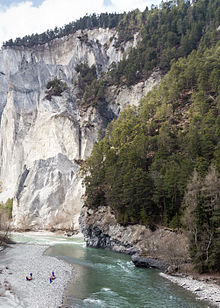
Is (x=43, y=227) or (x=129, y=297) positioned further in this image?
(x=43, y=227)

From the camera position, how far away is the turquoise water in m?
19.1

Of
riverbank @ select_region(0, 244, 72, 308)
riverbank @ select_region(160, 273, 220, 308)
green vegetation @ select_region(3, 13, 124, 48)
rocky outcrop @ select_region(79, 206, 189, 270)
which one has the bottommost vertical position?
riverbank @ select_region(160, 273, 220, 308)

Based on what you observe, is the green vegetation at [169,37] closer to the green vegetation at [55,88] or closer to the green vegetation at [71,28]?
the green vegetation at [55,88]

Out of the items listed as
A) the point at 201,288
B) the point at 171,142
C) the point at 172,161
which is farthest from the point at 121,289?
the point at 171,142

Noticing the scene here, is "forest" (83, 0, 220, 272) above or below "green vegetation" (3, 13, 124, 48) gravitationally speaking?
below

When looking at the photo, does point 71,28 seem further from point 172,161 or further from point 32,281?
point 32,281

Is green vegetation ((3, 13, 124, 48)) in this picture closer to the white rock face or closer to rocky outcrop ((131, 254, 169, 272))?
the white rock face

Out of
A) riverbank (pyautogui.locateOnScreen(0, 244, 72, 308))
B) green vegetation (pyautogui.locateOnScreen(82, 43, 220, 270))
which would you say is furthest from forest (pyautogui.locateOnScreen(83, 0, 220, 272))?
riverbank (pyautogui.locateOnScreen(0, 244, 72, 308))

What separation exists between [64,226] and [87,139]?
93.2 ft

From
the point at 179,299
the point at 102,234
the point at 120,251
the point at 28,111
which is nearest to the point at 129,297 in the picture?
the point at 179,299

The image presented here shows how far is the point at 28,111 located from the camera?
353ft

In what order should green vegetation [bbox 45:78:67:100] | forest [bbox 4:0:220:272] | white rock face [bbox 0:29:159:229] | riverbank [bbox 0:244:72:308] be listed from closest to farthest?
1. riverbank [bbox 0:244:72:308]
2. forest [bbox 4:0:220:272]
3. white rock face [bbox 0:29:159:229]
4. green vegetation [bbox 45:78:67:100]

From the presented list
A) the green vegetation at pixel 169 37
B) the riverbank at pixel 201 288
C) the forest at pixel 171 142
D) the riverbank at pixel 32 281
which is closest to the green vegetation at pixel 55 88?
the forest at pixel 171 142

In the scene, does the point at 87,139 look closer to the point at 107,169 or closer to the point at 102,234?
the point at 107,169
